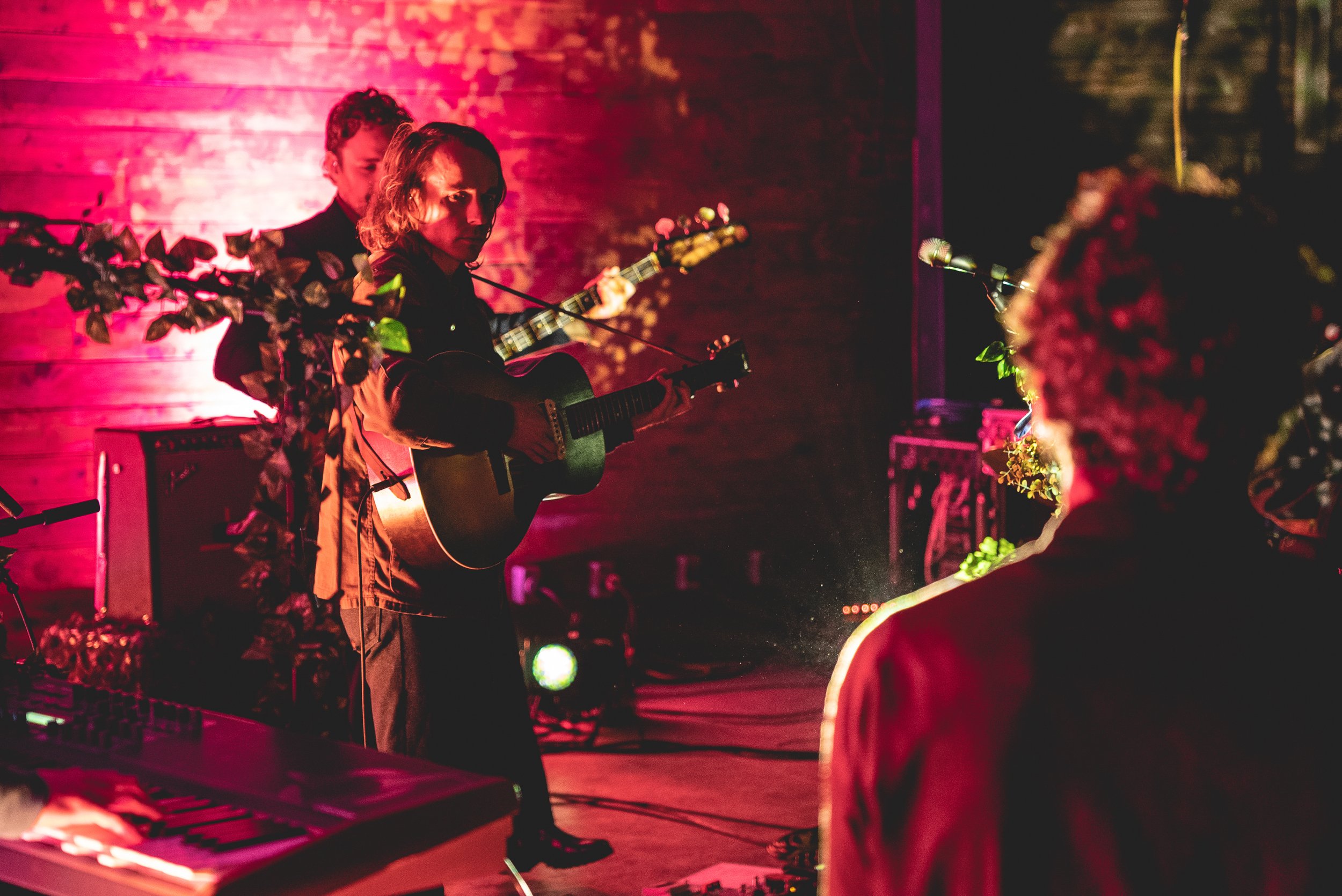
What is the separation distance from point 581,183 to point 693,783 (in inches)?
113

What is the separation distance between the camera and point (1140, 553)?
34.0 inches

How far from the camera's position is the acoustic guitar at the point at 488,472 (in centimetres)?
247

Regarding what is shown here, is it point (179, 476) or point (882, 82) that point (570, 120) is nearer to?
point (882, 82)

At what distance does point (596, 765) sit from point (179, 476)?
1619 mm

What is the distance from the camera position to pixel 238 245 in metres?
1.53

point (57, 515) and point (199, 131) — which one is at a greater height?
point (199, 131)

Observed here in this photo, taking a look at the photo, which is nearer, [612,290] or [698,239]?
[612,290]

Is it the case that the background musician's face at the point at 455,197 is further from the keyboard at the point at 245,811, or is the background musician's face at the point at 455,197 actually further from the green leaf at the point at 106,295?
the keyboard at the point at 245,811

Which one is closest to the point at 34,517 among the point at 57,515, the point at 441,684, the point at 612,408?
the point at 57,515

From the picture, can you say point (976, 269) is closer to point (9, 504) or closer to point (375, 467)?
point (375, 467)

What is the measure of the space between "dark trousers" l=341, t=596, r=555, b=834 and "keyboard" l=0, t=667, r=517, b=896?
828mm

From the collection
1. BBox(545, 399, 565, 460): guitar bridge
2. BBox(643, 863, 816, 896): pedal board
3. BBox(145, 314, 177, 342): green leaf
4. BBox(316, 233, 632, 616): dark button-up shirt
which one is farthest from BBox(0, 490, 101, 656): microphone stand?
BBox(643, 863, 816, 896): pedal board

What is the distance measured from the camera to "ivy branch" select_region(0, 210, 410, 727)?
1492mm

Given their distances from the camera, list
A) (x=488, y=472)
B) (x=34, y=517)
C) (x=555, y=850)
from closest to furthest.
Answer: (x=34, y=517) → (x=488, y=472) → (x=555, y=850)
